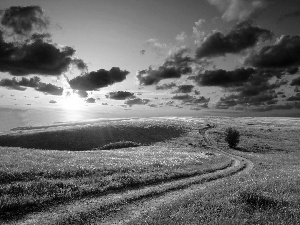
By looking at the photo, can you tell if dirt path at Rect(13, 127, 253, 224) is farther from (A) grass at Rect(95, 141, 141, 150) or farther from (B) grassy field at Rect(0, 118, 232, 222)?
(A) grass at Rect(95, 141, 141, 150)

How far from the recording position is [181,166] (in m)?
33.8

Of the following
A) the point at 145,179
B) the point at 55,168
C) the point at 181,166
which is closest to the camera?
the point at 145,179

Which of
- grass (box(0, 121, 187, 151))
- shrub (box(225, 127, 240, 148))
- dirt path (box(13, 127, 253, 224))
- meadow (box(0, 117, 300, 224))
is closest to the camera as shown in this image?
meadow (box(0, 117, 300, 224))

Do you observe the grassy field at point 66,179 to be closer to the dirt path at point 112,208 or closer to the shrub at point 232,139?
the dirt path at point 112,208

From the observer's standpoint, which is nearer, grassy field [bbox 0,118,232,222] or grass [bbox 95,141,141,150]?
grassy field [bbox 0,118,232,222]

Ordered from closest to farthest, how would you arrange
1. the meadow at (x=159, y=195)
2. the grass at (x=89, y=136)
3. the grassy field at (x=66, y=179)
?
the meadow at (x=159, y=195)
the grassy field at (x=66, y=179)
the grass at (x=89, y=136)

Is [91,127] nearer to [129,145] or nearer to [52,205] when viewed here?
[129,145]

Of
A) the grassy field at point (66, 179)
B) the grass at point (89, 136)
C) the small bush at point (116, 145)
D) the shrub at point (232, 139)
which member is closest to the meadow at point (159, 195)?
the grassy field at point (66, 179)

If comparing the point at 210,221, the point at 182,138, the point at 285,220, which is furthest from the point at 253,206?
the point at 182,138

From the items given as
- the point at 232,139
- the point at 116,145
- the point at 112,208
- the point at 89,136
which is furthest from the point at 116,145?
the point at 112,208

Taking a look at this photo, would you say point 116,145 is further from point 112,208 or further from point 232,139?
point 112,208

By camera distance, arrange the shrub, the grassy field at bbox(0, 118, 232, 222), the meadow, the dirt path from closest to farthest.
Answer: the meadow → the dirt path → the grassy field at bbox(0, 118, 232, 222) → the shrub

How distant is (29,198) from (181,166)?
65.1ft

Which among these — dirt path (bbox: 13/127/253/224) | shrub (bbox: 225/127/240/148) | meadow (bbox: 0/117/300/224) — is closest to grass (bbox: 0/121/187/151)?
shrub (bbox: 225/127/240/148)
